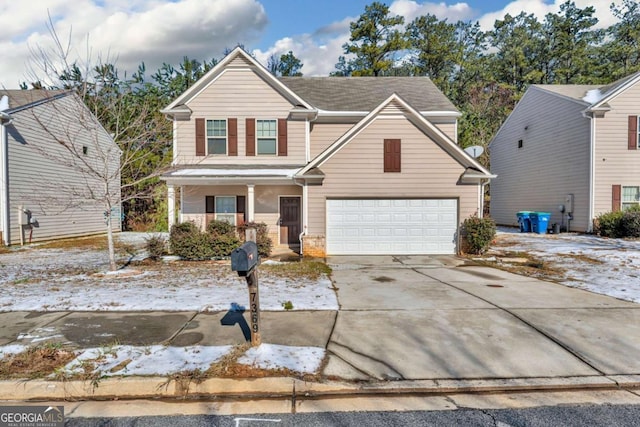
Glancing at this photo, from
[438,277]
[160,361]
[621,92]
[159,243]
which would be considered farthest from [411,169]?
[621,92]

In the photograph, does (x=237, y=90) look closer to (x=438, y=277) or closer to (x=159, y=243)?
(x=159, y=243)

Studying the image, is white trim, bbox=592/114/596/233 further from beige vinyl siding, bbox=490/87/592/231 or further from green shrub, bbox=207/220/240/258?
green shrub, bbox=207/220/240/258

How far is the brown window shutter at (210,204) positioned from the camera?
14.2 m

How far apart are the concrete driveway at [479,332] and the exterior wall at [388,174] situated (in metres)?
4.61

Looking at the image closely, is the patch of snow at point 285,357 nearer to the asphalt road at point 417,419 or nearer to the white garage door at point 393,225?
the asphalt road at point 417,419

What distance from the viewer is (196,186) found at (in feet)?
45.8

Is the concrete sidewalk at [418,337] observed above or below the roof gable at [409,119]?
below

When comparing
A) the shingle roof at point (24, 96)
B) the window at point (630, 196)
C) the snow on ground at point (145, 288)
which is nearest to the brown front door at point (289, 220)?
the snow on ground at point (145, 288)

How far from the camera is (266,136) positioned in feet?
46.6

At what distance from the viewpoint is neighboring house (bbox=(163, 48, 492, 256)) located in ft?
39.4

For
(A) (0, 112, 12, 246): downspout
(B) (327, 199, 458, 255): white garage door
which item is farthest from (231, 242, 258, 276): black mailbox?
(A) (0, 112, 12, 246): downspout

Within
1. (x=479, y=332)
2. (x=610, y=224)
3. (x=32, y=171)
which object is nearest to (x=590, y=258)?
(x=610, y=224)

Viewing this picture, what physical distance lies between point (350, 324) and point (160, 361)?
255cm

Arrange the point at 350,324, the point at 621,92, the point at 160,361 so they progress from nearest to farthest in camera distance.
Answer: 1. the point at 160,361
2. the point at 350,324
3. the point at 621,92
